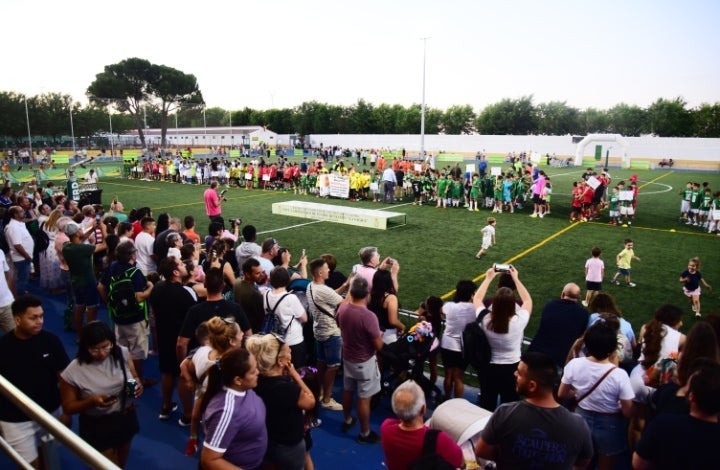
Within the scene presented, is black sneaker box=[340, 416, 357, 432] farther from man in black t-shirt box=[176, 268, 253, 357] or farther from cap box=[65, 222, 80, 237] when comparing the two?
cap box=[65, 222, 80, 237]

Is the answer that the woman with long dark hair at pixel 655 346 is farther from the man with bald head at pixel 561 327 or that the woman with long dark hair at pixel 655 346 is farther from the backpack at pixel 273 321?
the backpack at pixel 273 321

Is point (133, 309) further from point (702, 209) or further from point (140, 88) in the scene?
point (140, 88)

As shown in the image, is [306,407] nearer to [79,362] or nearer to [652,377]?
[79,362]

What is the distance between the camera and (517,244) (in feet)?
47.4

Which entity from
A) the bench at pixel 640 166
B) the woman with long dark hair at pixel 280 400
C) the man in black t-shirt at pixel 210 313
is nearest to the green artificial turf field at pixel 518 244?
the man in black t-shirt at pixel 210 313

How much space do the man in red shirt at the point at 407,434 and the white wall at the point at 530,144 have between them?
57385mm

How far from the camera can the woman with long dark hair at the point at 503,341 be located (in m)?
4.76

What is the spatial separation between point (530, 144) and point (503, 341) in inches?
2324

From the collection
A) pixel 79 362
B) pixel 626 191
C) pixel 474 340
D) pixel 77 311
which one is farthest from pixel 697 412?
pixel 626 191

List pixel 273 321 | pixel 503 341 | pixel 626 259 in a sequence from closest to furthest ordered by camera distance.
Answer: pixel 503 341, pixel 273 321, pixel 626 259

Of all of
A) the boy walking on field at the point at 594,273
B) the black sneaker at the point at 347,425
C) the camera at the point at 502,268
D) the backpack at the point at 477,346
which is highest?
the camera at the point at 502,268

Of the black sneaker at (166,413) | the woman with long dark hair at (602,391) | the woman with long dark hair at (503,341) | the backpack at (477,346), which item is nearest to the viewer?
the woman with long dark hair at (602,391)

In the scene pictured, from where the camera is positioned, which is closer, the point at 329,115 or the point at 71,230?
the point at 71,230

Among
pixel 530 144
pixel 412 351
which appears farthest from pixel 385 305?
pixel 530 144
